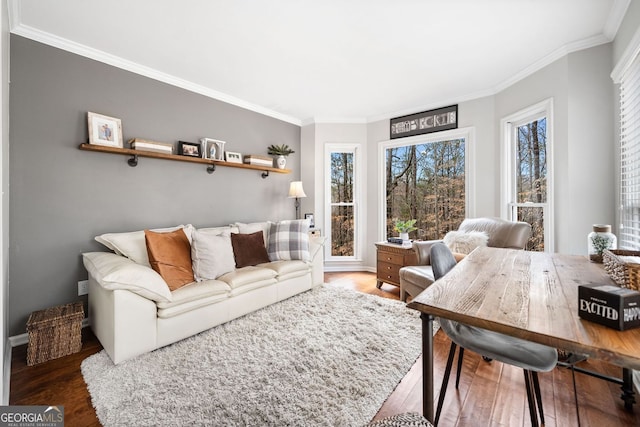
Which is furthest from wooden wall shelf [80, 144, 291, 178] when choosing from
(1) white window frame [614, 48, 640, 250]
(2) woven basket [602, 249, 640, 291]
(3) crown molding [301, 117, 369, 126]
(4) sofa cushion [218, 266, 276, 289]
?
(1) white window frame [614, 48, 640, 250]

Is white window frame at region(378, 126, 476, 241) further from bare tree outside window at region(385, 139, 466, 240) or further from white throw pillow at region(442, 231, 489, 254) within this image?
white throw pillow at region(442, 231, 489, 254)

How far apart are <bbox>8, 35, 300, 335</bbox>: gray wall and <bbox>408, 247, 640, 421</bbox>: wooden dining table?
2.94 meters

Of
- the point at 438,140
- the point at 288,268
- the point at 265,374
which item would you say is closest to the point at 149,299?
the point at 265,374

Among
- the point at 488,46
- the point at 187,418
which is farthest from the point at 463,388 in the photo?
the point at 488,46

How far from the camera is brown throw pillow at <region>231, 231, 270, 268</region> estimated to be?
3.02 meters

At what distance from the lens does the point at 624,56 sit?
194 cm

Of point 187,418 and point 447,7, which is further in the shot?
point 447,7

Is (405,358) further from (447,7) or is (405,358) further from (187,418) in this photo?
(447,7)

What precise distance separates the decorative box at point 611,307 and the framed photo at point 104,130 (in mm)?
3418

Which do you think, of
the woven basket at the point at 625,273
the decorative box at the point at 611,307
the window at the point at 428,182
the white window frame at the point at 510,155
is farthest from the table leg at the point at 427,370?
the window at the point at 428,182

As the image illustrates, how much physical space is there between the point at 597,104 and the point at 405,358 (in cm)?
275

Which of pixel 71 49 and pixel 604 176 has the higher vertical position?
pixel 71 49

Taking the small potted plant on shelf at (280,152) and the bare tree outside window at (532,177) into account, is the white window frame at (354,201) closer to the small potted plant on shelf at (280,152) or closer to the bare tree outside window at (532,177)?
the small potted plant on shelf at (280,152)

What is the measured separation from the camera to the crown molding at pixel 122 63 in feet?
7.22
